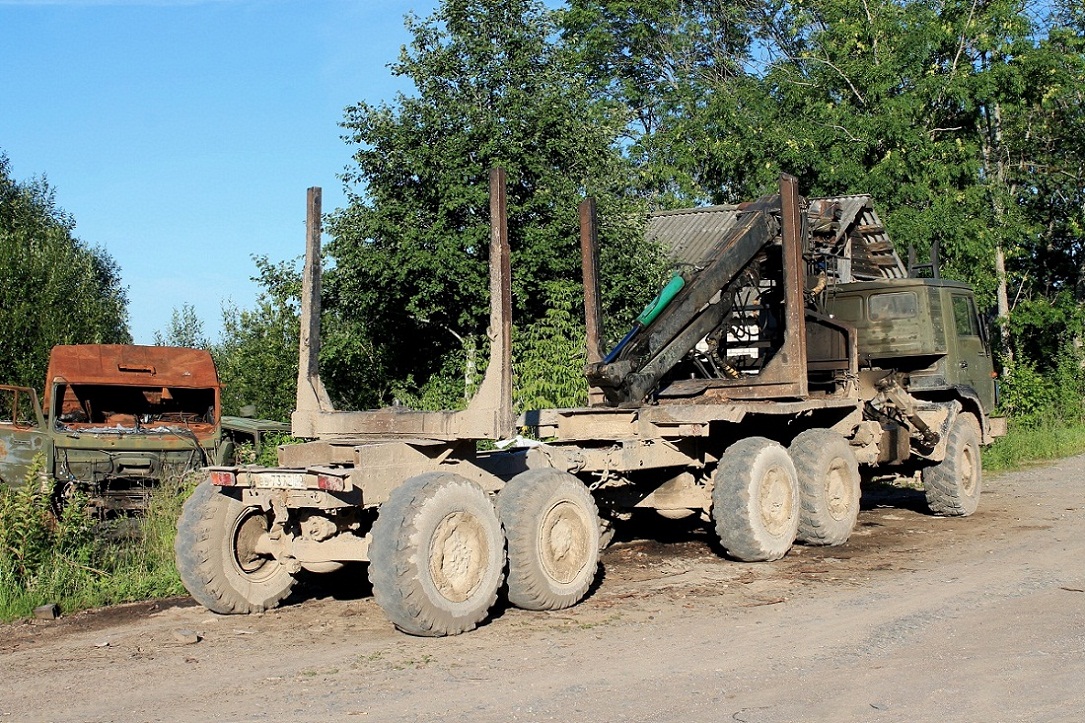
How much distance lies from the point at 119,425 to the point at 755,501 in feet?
26.8

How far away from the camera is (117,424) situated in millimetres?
14352

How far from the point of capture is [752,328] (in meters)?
13.3

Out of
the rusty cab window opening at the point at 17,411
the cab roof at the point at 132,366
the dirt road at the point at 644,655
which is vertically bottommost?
the dirt road at the point at 644,655

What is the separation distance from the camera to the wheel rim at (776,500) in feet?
33.0

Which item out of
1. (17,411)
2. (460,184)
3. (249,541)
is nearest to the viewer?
(249,541)

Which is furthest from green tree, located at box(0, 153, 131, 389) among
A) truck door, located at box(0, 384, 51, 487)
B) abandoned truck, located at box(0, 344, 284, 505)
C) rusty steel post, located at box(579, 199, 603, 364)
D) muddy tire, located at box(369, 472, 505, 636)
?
muddy tire, located at box(369, 472, 505, 636)

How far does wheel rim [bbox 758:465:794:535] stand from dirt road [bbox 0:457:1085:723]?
0.35 m

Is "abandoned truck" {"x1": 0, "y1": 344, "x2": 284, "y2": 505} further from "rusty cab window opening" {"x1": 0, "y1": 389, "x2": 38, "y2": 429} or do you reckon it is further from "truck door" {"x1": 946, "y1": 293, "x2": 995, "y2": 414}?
"truck door" {"x1": 946, "y1": 293, "x2": 995, "y2": 414}

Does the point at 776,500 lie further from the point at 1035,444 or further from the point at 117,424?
the point at 1035,444

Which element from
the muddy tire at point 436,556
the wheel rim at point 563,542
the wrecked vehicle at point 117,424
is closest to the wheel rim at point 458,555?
the muddy tire at point 436,556

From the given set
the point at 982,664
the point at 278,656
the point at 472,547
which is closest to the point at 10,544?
the point at 278,656

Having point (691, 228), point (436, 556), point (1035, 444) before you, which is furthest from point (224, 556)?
point (691, 228)

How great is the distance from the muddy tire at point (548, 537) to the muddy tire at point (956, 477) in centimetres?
619

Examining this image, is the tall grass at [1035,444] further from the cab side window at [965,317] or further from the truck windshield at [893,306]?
the truck windshield at [893,306]
